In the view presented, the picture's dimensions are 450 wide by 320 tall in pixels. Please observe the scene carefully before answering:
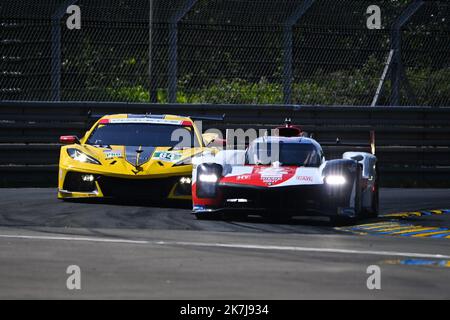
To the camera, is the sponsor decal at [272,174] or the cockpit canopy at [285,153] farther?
the cockpit canopy at [285,153]

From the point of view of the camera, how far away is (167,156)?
44.3ft

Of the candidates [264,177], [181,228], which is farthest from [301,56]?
[181,228]

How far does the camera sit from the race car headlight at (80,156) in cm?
1347

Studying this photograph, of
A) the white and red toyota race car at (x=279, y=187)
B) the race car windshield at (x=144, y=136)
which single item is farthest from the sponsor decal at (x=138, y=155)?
the white and red toyota race car at (x=279, y=187)

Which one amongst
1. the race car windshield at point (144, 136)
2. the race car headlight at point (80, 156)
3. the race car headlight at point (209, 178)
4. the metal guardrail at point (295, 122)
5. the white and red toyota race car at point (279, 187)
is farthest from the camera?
the metal guardrail at point (295, 122)

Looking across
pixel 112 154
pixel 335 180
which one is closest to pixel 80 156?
pixel 112 154

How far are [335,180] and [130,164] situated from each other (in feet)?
8.68

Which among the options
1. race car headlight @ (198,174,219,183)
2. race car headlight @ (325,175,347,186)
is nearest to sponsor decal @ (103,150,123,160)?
race car headlight @ (198,174,219,183)

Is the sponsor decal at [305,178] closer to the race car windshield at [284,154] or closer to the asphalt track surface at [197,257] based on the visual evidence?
the asphalt track surface at [197,257]

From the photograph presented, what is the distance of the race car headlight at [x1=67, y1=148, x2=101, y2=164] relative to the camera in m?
13.5

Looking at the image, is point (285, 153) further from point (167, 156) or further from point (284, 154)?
point (167, 156)

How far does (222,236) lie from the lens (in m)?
10.4

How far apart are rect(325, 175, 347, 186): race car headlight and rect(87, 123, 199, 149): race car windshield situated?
8.85 feet

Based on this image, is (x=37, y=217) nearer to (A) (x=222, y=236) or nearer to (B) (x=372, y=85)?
(A) (x=222, y=236)
